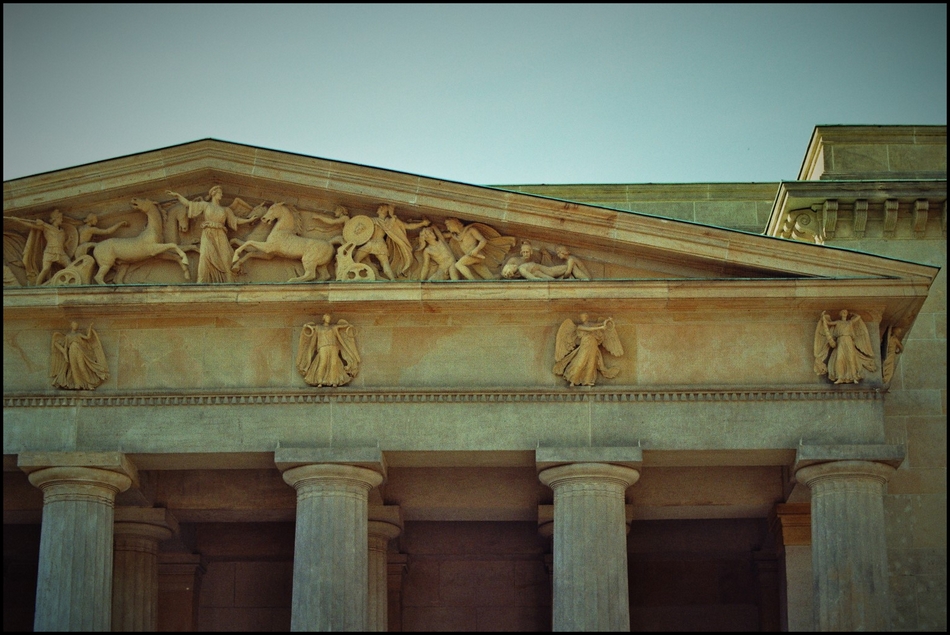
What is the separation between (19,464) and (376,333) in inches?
274

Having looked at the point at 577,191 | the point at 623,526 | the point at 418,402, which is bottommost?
the point at 623,526

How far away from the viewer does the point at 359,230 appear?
36281mm

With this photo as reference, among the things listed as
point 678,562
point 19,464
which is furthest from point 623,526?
point 19,464

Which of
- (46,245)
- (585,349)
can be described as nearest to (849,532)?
(585,349)

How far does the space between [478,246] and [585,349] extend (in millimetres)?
2811

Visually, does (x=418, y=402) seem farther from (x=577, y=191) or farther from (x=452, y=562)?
(x=577, y=191)

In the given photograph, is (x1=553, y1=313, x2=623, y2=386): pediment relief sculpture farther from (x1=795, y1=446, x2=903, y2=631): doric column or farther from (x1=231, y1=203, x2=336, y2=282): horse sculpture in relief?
(x1=231, y1=203, x2=336, y2=282): horse sculpture in relief

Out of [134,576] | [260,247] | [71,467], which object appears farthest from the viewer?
[134,576]

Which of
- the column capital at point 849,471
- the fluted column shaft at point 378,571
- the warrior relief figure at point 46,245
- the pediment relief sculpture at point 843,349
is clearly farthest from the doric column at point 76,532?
the pediment relief sculpture at point 843,349

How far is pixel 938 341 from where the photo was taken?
38500 mm

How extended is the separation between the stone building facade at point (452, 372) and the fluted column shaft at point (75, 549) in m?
0.05

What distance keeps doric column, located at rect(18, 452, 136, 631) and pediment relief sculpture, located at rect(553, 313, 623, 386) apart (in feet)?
27.2

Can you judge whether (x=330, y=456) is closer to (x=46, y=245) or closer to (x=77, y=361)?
(x=77, y=361)

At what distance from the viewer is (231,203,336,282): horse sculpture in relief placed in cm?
3609
